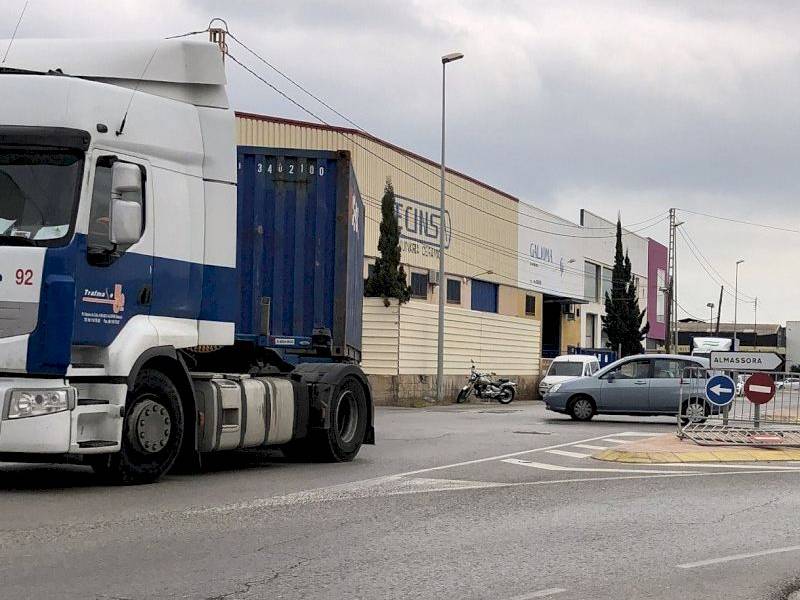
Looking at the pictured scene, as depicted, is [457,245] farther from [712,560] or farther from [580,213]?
[712,560]

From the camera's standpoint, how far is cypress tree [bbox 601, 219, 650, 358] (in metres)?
74.1

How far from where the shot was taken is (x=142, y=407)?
10.9 metres

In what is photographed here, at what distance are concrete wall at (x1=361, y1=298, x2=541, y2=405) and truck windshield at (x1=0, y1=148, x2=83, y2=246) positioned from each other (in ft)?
92.5

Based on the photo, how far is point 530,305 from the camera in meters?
62.1

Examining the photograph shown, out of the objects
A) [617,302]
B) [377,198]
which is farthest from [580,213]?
[377,198]

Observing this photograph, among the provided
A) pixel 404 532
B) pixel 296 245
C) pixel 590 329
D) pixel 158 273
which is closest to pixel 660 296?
pixel 590 329

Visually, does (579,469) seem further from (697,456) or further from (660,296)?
(660,296)

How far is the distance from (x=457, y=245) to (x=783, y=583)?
45.4 meters

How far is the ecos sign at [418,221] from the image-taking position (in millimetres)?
46906

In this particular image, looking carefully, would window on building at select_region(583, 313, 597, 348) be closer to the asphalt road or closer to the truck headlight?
the asphalt road

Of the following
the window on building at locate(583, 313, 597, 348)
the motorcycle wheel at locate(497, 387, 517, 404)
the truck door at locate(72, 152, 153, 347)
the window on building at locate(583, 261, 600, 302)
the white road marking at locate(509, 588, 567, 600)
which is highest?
the window on building at locate(583, 261, 600, 302)

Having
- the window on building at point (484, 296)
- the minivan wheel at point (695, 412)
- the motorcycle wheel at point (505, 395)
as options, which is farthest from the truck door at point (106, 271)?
the window on building at point (484, 296)

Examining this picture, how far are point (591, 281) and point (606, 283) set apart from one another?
13.8ft

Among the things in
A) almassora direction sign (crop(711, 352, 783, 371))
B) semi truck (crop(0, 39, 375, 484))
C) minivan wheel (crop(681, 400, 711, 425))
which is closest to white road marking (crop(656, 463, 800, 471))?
almassora direction sign (crop(711, 352, 783, 371))
